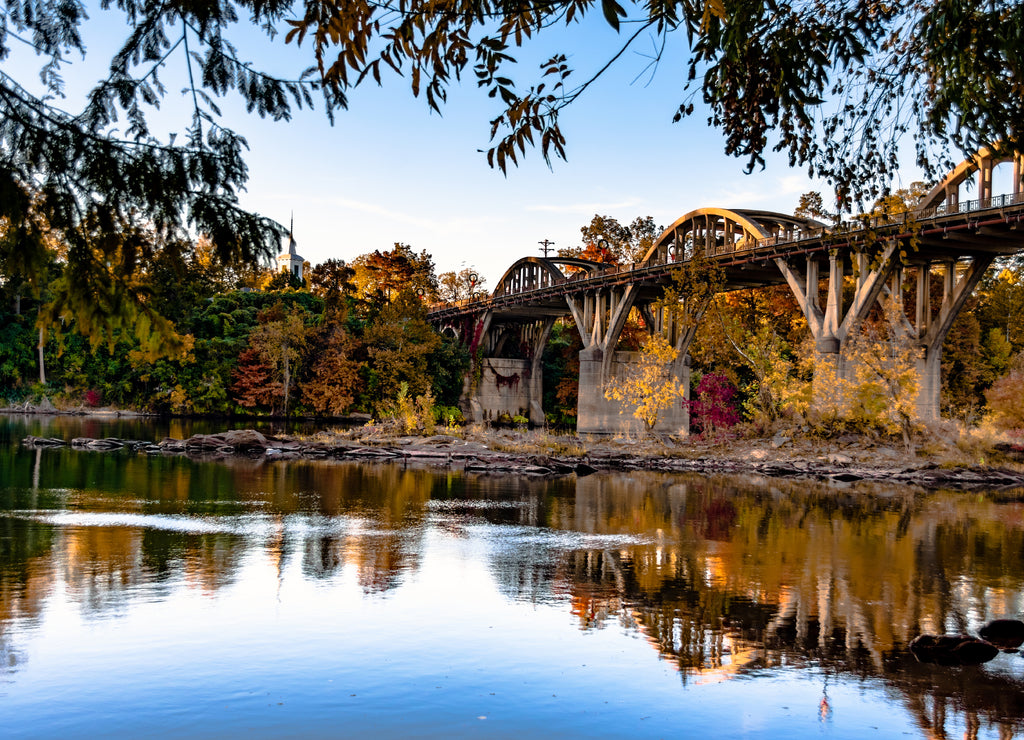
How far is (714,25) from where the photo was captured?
7.24m

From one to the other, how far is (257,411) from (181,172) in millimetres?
66154

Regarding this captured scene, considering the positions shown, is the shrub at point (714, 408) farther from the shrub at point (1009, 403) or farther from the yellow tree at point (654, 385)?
the shrub at point (1009, 403)

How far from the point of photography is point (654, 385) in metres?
47.7

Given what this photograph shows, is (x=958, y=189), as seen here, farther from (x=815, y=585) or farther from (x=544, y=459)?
(x=815, y=585)

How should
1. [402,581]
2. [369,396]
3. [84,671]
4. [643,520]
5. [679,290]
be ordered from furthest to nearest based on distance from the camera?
[369,396], [679,290], [643,520], [402,581], [84,671]

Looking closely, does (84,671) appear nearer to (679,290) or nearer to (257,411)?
(679,290)

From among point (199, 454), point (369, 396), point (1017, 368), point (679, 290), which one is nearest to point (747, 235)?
point (679, 290)

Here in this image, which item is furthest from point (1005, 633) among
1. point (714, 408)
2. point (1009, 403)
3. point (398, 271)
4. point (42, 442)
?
point (398, 271)

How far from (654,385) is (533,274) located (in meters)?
27.4

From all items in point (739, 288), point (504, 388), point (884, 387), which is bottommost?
point (884, 387)

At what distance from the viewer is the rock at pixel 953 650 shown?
999 centimetres

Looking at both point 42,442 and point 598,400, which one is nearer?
point 42,442

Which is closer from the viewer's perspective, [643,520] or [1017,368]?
[643,520]

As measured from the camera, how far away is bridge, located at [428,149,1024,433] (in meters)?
33.9
